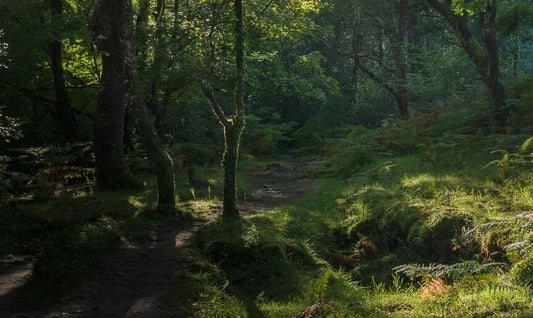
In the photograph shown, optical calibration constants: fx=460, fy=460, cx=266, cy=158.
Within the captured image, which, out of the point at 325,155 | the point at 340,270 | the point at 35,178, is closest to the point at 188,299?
the point at 340,270

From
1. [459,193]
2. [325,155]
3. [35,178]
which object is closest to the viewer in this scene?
[459,193]

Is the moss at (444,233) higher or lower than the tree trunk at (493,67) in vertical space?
lower

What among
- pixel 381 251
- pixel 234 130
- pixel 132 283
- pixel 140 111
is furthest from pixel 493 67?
pixel 132 283

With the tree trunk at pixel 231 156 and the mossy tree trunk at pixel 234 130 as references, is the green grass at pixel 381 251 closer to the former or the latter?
the mossy tree trunk at pixel 234 130

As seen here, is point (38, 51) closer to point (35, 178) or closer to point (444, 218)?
point (35, 178)

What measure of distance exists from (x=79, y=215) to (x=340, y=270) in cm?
522

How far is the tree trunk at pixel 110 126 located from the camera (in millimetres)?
12391

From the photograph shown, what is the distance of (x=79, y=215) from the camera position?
905 centimetres

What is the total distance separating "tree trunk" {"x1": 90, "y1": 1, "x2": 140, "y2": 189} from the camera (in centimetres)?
1239

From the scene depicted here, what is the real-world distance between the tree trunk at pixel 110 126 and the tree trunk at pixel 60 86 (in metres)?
1.85

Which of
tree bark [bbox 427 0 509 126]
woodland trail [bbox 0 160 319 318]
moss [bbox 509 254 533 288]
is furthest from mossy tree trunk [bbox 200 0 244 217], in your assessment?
tree bark [bbox 427 0 509 126]

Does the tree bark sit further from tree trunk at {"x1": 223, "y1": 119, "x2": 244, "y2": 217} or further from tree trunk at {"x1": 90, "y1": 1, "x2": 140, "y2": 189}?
tree trunk at {"x1": 90, "y1": 1, "x2": 140, "y2": 189}

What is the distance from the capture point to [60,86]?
14.1 m

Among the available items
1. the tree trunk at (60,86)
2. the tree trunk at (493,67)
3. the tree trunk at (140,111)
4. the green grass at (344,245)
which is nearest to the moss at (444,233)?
the green grass at (344,245)
